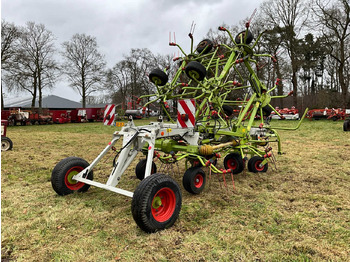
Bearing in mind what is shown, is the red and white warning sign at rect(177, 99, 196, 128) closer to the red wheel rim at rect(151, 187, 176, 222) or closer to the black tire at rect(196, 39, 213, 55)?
the red wheel rim at rect(151, 187, 176, 222)

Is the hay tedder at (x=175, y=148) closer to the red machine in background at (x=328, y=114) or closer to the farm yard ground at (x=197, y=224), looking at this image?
the farm yard ground at (x=197, y=224)

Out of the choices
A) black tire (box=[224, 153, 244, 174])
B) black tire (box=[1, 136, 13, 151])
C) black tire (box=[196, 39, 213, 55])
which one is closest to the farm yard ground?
black tire (box=[224, 153, 244, 174])

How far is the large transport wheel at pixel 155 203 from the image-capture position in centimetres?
268

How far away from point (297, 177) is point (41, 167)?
18.4ft

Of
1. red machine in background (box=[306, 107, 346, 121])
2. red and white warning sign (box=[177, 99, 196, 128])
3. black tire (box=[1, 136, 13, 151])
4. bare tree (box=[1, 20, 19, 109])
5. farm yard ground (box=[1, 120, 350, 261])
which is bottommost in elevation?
farm yard ground (box=[1, 120, 350, 261])

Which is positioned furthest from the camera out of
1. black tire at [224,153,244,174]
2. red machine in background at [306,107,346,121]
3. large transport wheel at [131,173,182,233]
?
red machine in background at [306,107,346,121]

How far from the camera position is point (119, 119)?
15.1 ft

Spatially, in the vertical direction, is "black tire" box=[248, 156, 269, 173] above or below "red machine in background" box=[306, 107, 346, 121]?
below

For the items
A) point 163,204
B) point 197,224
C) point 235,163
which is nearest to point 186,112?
point 163,204

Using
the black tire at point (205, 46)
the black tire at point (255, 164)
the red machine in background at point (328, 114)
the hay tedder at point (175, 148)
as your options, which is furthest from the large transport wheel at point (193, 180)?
the red machine in background at point (328, 114)

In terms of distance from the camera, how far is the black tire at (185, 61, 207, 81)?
13.3 ft

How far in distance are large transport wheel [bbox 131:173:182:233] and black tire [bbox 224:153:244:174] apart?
2.70 m

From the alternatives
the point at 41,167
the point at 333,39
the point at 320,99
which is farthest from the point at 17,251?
the point at 320,99

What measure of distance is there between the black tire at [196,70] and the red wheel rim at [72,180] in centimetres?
233
